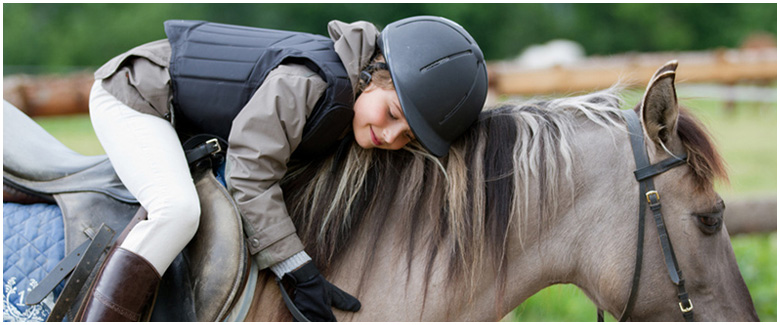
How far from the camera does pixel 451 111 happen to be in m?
1.94

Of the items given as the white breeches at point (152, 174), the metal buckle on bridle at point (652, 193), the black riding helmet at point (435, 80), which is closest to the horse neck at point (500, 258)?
the metal buckle on bridle at point (652, 193)

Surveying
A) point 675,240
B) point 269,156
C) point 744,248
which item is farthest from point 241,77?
point 744,248

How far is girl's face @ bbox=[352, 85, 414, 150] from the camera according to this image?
6.51 feet

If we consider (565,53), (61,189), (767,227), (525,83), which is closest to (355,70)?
(61,189)

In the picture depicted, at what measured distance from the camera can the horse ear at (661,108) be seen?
5.82 ft

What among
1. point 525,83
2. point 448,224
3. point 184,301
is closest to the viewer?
point 184,301

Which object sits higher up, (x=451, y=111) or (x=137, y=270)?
(x=451, y=111)

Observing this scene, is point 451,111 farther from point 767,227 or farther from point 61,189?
point 767,227

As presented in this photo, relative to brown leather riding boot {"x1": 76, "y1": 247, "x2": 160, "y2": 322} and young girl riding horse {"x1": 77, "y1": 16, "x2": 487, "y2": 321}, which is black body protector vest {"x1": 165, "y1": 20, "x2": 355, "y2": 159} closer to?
young girl riding horse {"x1": 77, "y1": 16, "x2": 487, "y2": 321}

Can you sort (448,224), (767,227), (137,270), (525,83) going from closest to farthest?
(137,270)
(448,224)
(767,227)
(525,83)

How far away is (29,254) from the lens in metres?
1.90

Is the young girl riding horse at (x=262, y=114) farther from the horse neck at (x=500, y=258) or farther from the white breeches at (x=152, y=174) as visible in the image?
the horse neck at (x=500, y=258)

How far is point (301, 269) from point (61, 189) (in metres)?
0.87

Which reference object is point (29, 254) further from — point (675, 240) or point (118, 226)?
point (675, 240)
